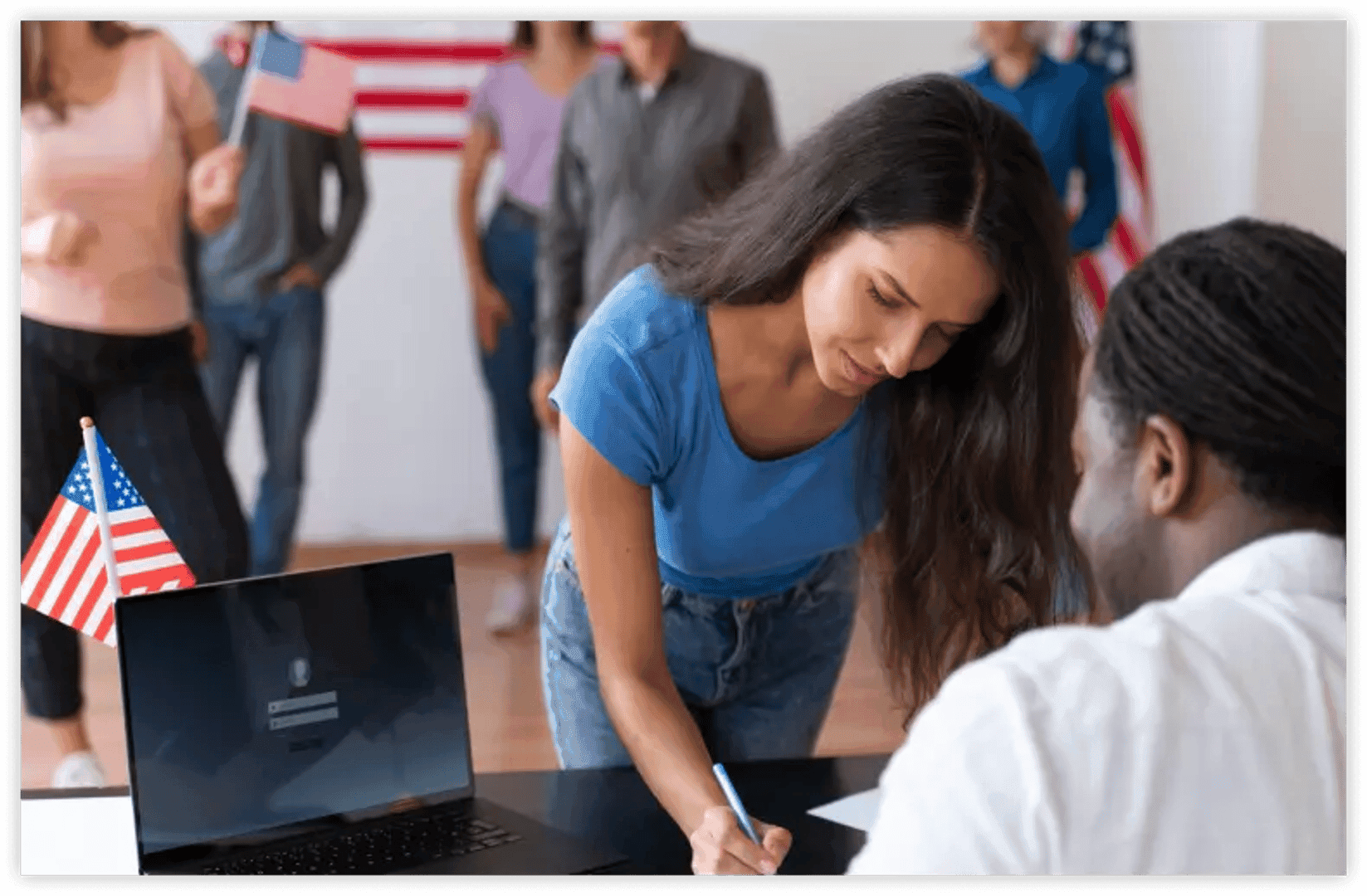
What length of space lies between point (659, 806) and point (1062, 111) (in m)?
2.95

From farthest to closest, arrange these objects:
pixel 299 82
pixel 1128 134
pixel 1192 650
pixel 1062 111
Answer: pixel 1128 134
pixel 1062 111
pixel 299 82
pixel 1192 650

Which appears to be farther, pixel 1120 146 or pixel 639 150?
pixel 1120 146

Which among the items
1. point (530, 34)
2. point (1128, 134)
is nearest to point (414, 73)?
point (530, 34)

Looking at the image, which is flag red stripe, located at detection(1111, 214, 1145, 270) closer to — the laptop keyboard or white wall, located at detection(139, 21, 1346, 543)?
white wall, located at detection(139, 21, 1346, 543)

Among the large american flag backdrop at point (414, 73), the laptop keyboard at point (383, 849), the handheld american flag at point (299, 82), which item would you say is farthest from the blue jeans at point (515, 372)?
the laptop keyboard at point (383, 849)

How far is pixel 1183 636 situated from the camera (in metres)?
0.73

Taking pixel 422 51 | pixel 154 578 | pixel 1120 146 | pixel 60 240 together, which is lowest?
pixel 154 578

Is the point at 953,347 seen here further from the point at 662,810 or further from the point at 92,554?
the point at 92,554

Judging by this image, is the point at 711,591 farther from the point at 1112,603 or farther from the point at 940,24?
the point at 940,24

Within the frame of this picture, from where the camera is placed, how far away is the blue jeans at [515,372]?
433cm

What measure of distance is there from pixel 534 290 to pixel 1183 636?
12.1 ft

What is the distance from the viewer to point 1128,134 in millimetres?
4535

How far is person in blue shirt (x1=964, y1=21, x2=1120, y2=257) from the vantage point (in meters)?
3.92

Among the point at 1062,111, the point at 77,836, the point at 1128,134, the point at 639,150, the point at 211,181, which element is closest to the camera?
the point at 77,836
